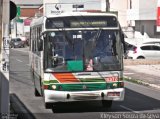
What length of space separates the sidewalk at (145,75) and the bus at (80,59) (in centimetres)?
833

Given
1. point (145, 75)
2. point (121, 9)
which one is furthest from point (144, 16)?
point (145, 75)

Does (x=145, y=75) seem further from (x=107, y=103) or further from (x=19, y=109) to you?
(x=19, y=109)

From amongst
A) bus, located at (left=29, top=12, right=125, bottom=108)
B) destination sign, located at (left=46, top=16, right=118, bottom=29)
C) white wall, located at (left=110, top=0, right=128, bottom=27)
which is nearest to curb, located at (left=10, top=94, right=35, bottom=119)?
bus, located at (left=29, top=12, right=125, bottom=108)

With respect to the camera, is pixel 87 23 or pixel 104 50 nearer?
pixel 104 50

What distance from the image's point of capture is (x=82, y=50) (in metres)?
14.6

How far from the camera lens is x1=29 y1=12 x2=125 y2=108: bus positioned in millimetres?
14352

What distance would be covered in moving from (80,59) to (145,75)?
15047mm

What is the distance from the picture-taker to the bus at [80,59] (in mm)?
14352

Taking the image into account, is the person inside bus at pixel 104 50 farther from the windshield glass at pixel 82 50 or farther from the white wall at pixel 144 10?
the white wall at pixel 144 10

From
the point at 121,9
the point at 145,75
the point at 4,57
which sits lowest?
the point at 145,75

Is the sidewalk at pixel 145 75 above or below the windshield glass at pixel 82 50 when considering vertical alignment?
below

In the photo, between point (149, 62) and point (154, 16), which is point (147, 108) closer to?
point (149, 62)

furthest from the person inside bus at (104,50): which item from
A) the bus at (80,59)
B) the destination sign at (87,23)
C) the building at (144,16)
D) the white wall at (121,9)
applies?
the white wall at (121,9)

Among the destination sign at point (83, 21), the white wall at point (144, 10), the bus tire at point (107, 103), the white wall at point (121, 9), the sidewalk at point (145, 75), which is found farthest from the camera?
the white wall at point (121, 9)
